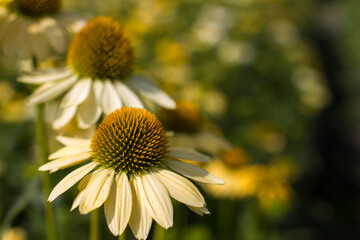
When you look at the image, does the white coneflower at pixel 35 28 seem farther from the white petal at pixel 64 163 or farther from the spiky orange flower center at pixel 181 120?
the spiky orange flower center at pixel 181 120

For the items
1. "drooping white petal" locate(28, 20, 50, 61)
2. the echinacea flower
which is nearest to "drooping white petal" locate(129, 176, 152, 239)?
the echinacea flower

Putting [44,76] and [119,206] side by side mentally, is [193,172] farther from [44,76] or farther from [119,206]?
[44,76]

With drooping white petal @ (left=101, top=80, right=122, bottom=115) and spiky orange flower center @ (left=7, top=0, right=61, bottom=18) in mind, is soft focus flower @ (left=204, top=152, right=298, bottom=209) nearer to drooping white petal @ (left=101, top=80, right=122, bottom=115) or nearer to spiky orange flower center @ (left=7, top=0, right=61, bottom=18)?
drooping white petal @ (left=101, top=80, right=122, bottom=115)

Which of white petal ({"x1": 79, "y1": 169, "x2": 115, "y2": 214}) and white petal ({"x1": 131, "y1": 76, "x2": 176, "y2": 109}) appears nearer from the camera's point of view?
white petal ({"x1": 79, "y1": 169, "x2": 115, "y2": 214})

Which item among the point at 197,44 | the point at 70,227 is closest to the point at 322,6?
the point at 197,44

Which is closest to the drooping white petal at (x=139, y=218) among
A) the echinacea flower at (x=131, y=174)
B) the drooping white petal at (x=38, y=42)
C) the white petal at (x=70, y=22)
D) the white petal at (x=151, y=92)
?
the echinacea flower at (x=131, y=174)

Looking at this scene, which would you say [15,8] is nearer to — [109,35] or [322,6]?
[109,35]
